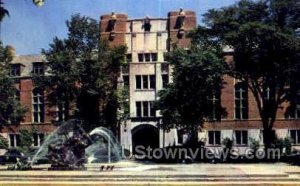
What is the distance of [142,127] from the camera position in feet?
201

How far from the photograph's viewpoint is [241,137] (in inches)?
2400

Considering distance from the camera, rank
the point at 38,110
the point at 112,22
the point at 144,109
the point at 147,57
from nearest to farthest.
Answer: the point at 144,109 → the point at 147,57 → the point at 112,22 → the point at 38,110

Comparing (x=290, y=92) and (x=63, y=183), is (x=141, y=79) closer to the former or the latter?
(x=290, y=92)

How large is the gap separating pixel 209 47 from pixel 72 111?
16179 millimetres

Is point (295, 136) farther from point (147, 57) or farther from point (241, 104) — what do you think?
point (147, 57)

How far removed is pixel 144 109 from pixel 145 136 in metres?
4.05

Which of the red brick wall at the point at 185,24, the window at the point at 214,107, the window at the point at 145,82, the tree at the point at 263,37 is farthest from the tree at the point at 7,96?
the tree at the point at 263,37

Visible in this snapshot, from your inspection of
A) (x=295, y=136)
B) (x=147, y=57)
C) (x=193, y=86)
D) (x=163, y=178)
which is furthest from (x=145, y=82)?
(x=163, y=178)

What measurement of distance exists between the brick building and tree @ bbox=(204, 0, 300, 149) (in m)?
13.4

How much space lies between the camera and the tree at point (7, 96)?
54.0m

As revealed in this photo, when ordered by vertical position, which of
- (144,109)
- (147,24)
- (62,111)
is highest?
(147,24)

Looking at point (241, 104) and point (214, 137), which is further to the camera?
point (214, 137)

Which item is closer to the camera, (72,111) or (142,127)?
(72,111)

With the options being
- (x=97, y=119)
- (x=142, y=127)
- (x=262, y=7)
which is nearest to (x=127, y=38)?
(x=142, y=127)
